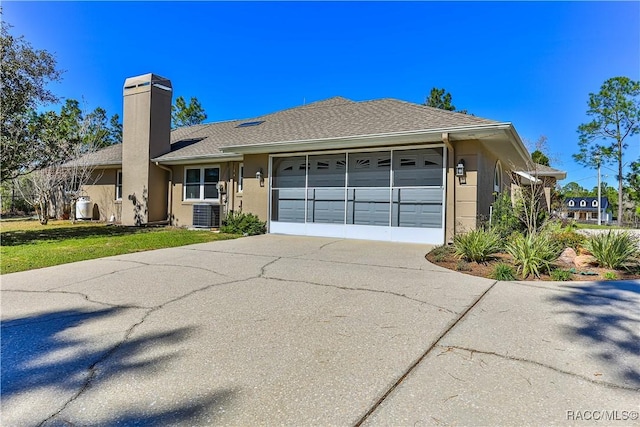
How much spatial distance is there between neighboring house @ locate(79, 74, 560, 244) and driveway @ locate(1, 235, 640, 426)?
4.45 meters

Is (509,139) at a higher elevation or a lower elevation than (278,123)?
lower

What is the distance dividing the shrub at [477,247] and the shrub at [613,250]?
1.61 metres

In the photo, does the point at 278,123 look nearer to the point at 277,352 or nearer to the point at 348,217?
the point at 348,217

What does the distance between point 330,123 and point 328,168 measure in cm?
178

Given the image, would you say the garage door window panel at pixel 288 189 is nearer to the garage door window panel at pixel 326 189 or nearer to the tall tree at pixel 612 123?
the garage door window panel at pixel 326 189

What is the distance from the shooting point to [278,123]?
43.2 ft

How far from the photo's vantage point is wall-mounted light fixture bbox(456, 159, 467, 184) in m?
8.81

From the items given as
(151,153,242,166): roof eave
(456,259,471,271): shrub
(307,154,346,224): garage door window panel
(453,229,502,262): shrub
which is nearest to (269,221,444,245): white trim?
(307,154,346,224): garage door window panel

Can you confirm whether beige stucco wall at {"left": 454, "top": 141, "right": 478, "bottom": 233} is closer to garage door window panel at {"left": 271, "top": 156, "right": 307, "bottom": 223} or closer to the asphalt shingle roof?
the asphalt shingle roof

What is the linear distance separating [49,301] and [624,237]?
9314 millimetres

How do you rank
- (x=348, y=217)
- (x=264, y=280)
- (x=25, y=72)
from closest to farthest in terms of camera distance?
1. (x=264, y=280)
2. (x=25, y=72)
3. (x=348, y=217)

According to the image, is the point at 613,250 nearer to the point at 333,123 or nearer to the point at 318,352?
the point at 318,352

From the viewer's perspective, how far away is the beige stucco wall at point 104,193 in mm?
16109

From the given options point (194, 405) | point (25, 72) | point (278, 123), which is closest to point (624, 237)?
point (194, 405)
